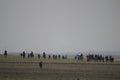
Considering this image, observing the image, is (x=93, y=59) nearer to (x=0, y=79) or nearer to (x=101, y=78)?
(x=101, y=78)

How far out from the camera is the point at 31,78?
30.4 metres

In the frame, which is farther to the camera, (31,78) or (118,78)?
(118,78)

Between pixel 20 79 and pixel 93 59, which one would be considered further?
pixel 93 59

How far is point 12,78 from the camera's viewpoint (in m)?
30.2

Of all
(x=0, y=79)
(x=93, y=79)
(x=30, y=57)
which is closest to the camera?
(x=0, y=79)

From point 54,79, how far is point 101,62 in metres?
23.3

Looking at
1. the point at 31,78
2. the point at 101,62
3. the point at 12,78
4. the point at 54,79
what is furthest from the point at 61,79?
the point at 101,62

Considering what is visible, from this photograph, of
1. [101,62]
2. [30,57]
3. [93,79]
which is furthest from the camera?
[30,57]

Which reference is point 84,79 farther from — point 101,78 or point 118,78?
point 118,78

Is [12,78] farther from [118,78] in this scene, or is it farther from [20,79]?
[118,78]

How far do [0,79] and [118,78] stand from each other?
13.7 meters

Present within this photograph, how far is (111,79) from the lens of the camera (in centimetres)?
3162

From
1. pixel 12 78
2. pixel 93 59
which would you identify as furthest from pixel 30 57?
pixel 12 78

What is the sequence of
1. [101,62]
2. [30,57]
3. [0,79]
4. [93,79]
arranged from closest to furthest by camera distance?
[0,79] < [93,79] < [101,62] < [30,57]
